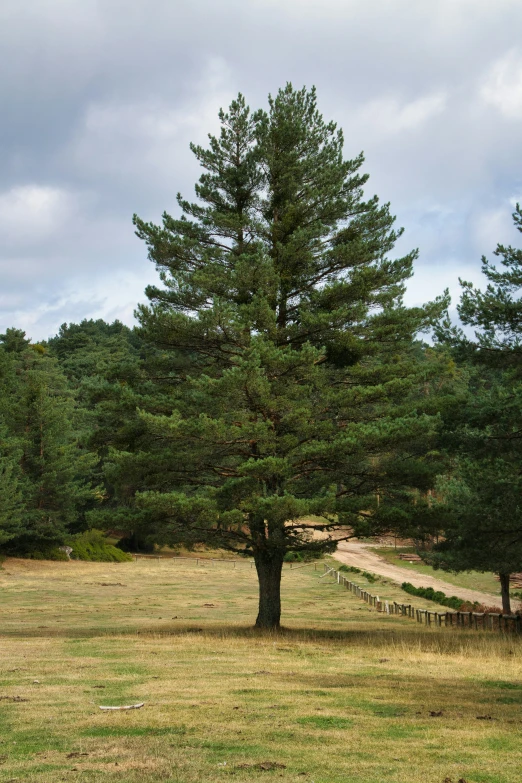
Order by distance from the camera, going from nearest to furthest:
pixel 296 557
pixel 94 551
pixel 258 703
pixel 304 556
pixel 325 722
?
pixel 325 722
pixel 258 703
pixel 296 557
pixel 304 556
pixel 94 551

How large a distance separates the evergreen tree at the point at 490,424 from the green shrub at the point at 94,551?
139ft

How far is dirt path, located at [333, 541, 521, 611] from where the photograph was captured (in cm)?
3688

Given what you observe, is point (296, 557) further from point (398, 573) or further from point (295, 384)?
point (398, 573)

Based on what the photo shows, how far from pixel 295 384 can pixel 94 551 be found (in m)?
43.6

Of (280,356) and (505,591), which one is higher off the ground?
(280,356)

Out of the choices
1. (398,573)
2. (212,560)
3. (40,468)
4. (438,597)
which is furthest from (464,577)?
(40,468)

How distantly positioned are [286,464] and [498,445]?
5.22 m

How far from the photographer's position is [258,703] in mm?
9703

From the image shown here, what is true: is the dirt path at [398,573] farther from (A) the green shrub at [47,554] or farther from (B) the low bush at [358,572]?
(A) the green shrub at [47,554]

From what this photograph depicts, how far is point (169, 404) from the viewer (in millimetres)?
18781

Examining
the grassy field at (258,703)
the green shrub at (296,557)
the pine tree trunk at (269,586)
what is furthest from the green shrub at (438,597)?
the pine tree trunk at (269,586)

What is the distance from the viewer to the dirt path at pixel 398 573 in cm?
3688

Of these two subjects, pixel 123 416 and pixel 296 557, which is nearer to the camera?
pixel 123 416

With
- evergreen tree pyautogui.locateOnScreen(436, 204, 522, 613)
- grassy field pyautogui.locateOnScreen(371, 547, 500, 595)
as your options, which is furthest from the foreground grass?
evergreen tree pyautogui.locateOnScreen(436, 204, 522, 613)
